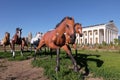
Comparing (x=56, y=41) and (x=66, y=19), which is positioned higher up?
(x=66, y=19)

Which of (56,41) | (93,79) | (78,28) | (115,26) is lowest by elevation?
(93,79)

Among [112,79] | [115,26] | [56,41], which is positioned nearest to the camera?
[112,79]

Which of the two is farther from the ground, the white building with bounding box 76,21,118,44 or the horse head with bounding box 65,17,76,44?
the white building with bounding box 76,21,118,44

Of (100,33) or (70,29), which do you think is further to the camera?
(100,33)

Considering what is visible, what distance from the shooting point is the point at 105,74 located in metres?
10.6

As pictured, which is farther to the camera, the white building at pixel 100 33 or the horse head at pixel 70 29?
the white building at pixel 100 33

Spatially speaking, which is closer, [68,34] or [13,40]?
[68,34]

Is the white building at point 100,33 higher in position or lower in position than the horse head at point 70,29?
higher

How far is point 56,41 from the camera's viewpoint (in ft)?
36.7

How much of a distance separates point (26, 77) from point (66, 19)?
3.34m

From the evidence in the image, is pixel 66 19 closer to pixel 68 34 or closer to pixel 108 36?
pixel 68 34

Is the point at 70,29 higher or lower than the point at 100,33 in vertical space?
lower

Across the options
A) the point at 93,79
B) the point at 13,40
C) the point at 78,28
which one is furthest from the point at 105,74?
the point at 13,40

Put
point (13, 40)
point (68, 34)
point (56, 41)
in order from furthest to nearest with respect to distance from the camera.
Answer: point (13, 40), point (56, 41), point (68, 34)
